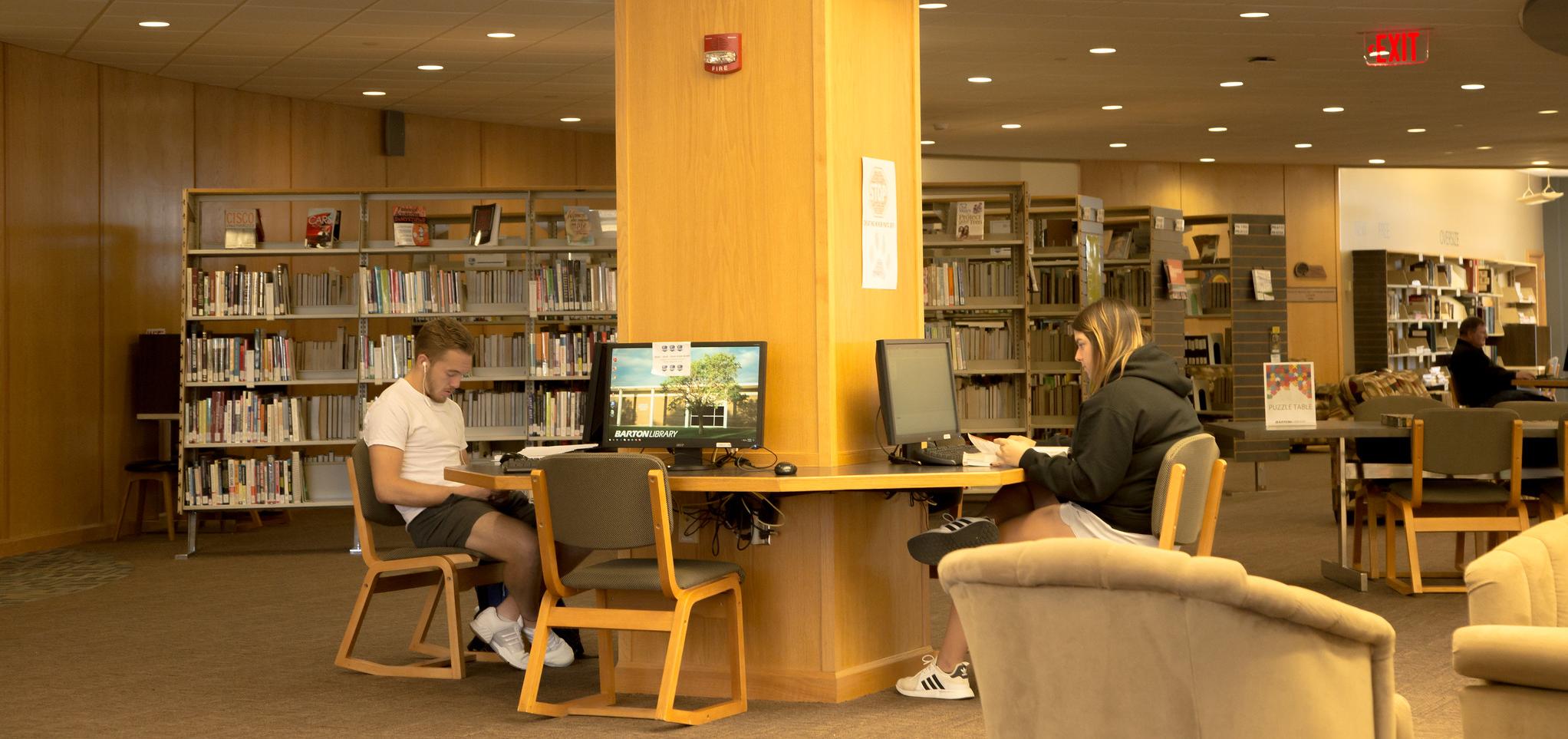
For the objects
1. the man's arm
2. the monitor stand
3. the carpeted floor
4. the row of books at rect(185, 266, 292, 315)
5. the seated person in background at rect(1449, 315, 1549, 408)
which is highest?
the row of books at rect(185, 266, 292, 315)

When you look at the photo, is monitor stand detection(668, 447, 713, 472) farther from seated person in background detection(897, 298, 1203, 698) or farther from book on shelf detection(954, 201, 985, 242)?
book on shelf detection(954, 201, 985, 242)

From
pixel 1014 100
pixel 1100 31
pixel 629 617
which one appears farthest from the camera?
pixel 1014 100

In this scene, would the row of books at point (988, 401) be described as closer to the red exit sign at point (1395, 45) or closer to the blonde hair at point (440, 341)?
the red exit sign at point (1395, 45)

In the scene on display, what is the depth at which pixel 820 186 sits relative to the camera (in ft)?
15.8

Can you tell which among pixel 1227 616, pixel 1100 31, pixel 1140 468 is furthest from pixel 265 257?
pixel 1227 616

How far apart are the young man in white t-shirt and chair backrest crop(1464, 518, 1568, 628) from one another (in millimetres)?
2943

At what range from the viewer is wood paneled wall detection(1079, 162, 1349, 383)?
17.0 m

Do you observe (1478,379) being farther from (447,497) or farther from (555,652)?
(447,497)

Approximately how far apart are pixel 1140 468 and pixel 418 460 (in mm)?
2526

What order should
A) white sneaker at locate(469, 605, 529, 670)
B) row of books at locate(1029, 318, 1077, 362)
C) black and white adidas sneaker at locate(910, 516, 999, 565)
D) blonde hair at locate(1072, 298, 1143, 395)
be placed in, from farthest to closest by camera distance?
row of books at locate(1029, 318, 1077, 362), white sneaker at locate(469, 605, 529, 670), blonde hair at locate(1072, 298, 1143, 395), black and white adidas sneaker at locate(910, 516, 999, 565)

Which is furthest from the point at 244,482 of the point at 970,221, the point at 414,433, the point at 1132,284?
the point at 1132,284

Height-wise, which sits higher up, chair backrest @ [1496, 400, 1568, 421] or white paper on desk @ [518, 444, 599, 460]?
chair backrest @ [1496, 400, 1568, 421]

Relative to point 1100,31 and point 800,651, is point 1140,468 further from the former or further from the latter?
point 1100,31

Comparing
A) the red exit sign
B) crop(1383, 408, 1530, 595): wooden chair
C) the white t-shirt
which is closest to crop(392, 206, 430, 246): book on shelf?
the white t-shirt
